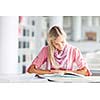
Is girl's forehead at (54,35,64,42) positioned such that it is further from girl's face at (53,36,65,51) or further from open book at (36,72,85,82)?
open book at (36,72,85,82)

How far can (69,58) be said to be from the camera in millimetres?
1056

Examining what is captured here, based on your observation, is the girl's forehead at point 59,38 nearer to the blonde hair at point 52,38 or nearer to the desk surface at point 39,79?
the blonde hair at point 52,38

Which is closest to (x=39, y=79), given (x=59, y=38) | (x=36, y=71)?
(x=36, y=71)

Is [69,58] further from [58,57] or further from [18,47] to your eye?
[18,47]

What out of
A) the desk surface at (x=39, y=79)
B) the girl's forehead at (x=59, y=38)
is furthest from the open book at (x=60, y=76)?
the girl's forehead at (x=59, y=38)

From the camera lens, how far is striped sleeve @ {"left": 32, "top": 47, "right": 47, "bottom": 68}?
3.49 ft

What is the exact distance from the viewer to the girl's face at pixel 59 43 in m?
1.06

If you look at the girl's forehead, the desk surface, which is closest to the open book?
the desk surface

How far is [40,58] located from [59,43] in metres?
0.08

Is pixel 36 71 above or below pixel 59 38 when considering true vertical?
below

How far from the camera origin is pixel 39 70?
105cm

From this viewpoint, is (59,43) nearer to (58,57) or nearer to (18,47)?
(58,57)
